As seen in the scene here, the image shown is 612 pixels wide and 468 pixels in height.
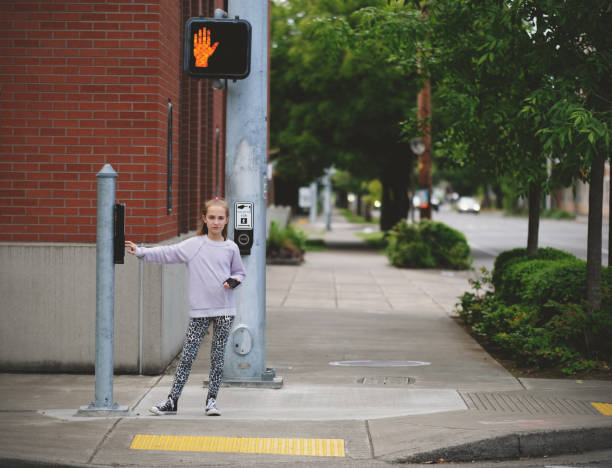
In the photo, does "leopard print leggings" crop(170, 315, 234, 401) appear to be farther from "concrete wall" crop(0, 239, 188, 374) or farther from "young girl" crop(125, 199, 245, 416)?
"concrete wall" crop(0, 239, 188, 374)

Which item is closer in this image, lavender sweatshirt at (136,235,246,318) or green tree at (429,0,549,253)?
lavender sweatshirt at (136,235,246,318)

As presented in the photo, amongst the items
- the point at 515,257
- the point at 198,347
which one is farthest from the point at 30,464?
the point at 515,257

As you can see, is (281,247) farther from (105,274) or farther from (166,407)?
(105,274)

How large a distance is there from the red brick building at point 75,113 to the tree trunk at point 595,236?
174 inches

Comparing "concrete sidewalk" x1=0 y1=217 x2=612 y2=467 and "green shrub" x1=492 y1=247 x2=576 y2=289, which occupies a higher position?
"green shrub" x1=492 y1=247 x2=576 y2=289

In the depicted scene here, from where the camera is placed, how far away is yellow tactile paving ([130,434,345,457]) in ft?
19.9

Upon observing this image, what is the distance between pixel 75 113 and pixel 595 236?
17.8ft

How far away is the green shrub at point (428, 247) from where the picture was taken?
2475cm

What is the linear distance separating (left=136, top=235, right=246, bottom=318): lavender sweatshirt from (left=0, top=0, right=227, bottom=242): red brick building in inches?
84.1

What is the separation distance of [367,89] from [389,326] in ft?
62.5

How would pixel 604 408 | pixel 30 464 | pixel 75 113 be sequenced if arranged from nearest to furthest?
1. pixel 30 464
2. pixel 604 408
3. pixel 75 113

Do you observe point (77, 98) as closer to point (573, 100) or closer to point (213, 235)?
point (213, 235)

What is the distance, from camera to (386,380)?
8.82 meters

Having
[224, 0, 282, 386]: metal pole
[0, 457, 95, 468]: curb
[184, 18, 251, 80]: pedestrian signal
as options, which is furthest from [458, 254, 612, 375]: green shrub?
[0, 457, 95, 468]: curb
